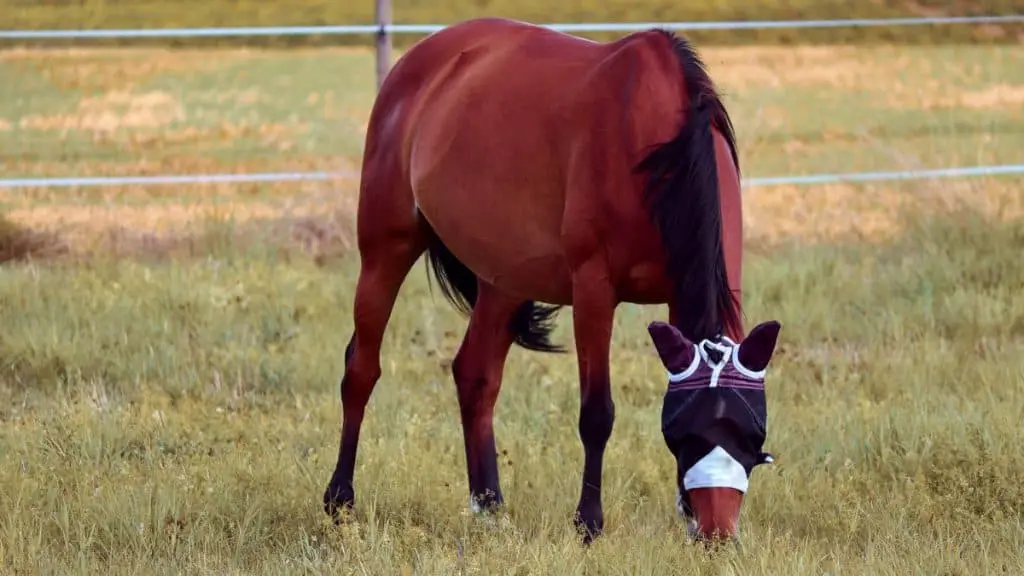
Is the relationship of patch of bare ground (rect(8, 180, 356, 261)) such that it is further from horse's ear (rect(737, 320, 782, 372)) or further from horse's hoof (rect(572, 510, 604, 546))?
horse's ear (rect(737, 320, 782, 372))

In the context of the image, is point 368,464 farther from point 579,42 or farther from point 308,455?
point 579,42

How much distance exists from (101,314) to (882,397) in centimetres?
350

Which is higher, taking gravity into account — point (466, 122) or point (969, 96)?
point (466, 122)

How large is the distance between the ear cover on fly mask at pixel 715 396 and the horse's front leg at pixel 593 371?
45 cm

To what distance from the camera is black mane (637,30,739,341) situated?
3.54m

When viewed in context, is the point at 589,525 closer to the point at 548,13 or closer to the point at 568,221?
the point at 568,221

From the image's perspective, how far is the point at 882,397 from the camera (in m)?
5.86

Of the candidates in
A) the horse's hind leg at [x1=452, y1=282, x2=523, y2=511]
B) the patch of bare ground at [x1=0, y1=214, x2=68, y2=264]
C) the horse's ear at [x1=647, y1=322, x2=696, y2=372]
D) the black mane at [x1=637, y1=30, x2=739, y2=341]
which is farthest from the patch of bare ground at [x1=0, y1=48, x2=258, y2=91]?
the horse's ear at [x1=647, y1=322, x2=696, y2=372]

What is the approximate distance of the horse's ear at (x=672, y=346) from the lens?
3.38m

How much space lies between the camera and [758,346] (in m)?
3.37

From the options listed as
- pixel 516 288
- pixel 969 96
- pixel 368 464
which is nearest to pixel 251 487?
pixel 368 464

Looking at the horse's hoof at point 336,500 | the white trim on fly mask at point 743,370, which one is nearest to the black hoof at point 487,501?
the horse's hoof at point 336,500

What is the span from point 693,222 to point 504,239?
775mm

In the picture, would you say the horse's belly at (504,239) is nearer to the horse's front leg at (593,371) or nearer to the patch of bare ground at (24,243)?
the horse's front leg at (593,371)
